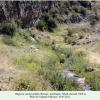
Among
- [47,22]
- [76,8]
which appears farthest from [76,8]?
[47,22]

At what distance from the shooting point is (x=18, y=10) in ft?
107

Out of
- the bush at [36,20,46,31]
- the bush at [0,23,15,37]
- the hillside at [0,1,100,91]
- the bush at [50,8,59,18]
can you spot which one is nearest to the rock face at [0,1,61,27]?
the hillside at [0,1,100,91]

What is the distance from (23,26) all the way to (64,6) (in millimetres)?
20503

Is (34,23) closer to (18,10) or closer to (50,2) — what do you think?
(18,10)

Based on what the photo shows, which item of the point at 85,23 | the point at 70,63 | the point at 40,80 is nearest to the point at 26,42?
the point at 70,63

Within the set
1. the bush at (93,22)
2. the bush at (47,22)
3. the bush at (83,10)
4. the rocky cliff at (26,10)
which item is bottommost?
the bush at (93,22)

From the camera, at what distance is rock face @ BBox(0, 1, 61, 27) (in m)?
28.5

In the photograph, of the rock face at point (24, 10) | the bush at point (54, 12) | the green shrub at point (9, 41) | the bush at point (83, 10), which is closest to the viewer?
the green shrub at point (9, 41)

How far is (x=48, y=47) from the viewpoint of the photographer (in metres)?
27.6

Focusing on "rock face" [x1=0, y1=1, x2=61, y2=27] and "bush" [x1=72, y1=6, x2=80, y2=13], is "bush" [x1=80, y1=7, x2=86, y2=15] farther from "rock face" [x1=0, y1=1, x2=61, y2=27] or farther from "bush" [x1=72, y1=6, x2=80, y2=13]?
"rock face" [x1=0, y1=1, x2=61, y2=27]

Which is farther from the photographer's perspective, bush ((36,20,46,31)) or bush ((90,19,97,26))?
bush ((90,19,97,26))

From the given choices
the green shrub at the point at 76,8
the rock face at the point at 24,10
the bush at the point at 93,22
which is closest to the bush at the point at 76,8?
the green shrub at the point at 76,8

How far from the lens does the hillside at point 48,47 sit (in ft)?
41.0

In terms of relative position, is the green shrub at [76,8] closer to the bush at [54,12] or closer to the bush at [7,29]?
the bush at [54,12]
